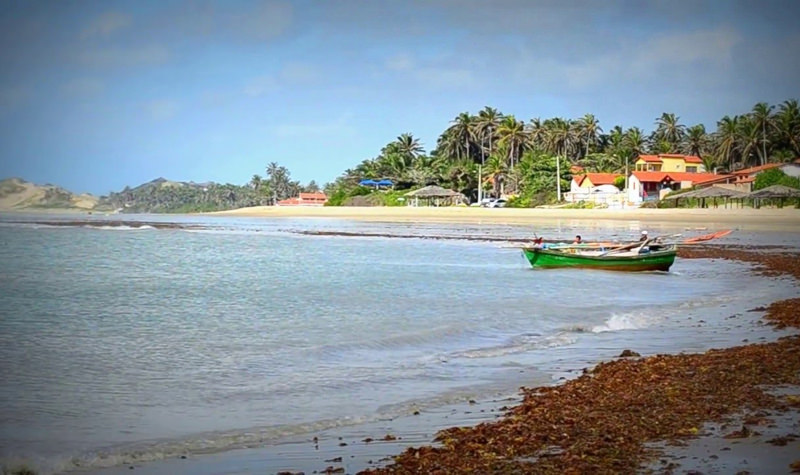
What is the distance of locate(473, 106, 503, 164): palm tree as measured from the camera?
111m

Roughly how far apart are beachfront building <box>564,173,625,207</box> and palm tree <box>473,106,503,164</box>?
24.7 metres

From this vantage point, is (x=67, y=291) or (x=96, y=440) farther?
(x=67, y=291)

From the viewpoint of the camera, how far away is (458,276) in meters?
26.8

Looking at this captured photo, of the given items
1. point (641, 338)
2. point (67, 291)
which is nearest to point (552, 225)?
point (67, 291)

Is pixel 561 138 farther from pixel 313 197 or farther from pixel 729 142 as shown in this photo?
pixel 313 197

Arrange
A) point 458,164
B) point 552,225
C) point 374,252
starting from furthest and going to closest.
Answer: point 458,164, point 552,225, point 374,252

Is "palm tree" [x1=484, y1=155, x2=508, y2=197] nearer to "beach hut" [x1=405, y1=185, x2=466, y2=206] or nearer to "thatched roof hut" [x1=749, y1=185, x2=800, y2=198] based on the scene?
"beach hut" [x1=405, y1=185, x2=466, y2=206]

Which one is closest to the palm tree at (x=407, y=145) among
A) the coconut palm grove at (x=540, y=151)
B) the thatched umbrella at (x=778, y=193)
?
the coconut palm grove at (x=540, y=151)

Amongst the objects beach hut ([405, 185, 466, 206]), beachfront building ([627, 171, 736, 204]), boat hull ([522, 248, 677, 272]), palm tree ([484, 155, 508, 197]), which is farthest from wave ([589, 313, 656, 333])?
palm tree ([484, 155, 508, 197])

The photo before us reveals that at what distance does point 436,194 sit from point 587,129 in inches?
1096

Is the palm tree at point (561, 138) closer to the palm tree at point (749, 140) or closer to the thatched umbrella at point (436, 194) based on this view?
the thatched umbrella at point (436, 194)

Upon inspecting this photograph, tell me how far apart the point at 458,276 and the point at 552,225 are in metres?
34.1

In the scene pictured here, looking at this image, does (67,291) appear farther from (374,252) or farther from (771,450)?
(771,450)

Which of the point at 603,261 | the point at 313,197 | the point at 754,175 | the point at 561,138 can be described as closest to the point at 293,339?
the point at 603,261
